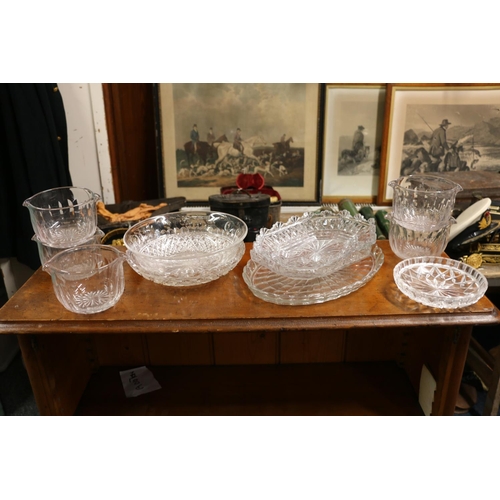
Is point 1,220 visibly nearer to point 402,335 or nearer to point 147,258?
point 147,258

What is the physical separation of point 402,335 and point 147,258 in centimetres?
87

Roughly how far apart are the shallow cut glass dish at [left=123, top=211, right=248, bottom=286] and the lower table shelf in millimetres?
466

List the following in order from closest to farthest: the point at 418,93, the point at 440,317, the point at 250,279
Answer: the point at 440,317 < the point at 250,279 < the point at 418,93

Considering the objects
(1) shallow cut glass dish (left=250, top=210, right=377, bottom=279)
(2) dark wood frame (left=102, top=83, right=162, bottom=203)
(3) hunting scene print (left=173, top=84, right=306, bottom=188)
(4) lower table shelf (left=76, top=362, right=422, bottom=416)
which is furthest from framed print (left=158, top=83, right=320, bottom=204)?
(4) lower table shelf (left=76, top=362, right=422, bottom=416)

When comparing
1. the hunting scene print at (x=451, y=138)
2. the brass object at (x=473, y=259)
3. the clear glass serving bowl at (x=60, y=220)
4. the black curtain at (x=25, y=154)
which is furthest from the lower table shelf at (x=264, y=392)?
the hunting scene print at (x=451, y=138)

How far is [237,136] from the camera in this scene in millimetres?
2137

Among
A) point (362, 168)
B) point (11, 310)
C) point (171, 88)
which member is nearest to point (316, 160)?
point (362, 168)

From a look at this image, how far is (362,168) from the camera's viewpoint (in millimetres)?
2188

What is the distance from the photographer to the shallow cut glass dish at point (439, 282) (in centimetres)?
108

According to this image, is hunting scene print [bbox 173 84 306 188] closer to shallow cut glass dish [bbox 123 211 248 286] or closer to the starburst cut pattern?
shallow cut glass dish [bbox 123 211 248 286]

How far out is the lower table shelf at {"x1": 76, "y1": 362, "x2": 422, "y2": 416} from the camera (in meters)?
1.39

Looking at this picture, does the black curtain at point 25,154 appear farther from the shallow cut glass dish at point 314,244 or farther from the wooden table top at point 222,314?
the shallow cut glass dish at point 314,244

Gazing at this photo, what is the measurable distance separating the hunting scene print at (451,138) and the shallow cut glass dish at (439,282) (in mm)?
1040

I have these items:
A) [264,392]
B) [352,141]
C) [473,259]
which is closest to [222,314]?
[264,392]
